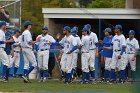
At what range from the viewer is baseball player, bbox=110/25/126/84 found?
17859 mm

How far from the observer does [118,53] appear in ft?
59.0

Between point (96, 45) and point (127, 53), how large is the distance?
1157mm

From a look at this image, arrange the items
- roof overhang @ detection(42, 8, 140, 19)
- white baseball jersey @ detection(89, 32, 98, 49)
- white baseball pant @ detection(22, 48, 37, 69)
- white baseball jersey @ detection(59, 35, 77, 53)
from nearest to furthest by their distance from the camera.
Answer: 1. white baseball pant @ detection(22, 48, 37, 69)
2. white baseball jersey @ detection(59, 35, 77, 53)
3. white baseball jersey @ detection(89, 32, 98, 49)
4. roof overhang @ detection(42, 8, 140, 19)

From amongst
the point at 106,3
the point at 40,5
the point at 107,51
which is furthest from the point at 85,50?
the point at 106,3

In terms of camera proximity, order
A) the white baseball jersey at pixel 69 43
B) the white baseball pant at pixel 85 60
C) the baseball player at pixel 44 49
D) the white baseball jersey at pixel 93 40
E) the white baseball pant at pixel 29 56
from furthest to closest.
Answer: the white baseball jersey at pixel 93 40
the white baseball pant at pixel 85 60
the baseball player at pixel 44 49
the white baseball jersey at pixel 69 43
the white baseball pant at pixel 29 56

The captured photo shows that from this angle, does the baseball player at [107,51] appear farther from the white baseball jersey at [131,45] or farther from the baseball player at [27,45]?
the baseball player at [27,45]

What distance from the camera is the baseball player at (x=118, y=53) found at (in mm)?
17859

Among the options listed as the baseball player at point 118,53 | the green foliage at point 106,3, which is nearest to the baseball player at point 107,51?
the baseball player at point 118,53

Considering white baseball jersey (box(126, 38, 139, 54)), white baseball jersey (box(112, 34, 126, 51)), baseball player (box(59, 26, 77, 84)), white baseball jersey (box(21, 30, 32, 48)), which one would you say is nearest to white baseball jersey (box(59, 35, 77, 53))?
baseball player (box(59, 26, 77, 84))

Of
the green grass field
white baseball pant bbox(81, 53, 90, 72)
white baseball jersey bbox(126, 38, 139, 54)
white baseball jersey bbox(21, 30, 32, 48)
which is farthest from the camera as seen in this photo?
white baseball jersey bbox(126, 38, 139, 54)

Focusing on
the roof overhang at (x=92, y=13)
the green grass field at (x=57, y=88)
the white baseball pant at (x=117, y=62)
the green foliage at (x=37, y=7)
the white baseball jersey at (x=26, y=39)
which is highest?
the green foliage at (x=37, y=7)

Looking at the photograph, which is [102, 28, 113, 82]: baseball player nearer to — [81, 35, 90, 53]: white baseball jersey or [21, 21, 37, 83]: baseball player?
[81, 35, 90, 53]: white baseball jersey

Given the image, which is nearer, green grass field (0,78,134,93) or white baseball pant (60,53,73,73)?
green grass field (0,78,134,93)

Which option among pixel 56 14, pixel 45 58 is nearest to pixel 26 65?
pixel 45 58
